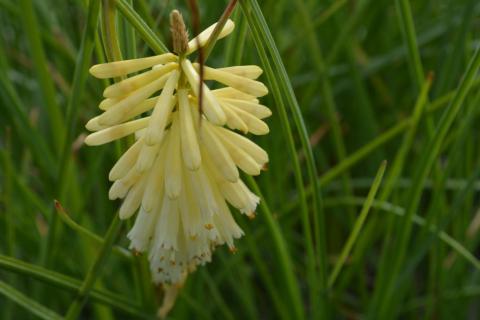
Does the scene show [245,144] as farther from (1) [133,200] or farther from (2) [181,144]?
(1) [133,200]

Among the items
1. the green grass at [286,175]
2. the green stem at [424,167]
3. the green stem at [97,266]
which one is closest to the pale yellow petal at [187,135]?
the green grass at [286,175]

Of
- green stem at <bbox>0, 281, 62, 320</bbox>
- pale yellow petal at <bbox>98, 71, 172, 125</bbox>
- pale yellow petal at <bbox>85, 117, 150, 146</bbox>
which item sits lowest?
green stem at <bbox>0, 281, 62, 320</bbox>

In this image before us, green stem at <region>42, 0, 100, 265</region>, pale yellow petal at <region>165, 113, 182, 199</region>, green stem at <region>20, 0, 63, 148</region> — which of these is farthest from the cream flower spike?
green stem at <region>20, 0, 63, 148</region>

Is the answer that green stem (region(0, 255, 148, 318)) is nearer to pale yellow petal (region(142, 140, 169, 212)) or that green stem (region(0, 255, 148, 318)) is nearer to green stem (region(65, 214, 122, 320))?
green stem (region(65, 214, 122, 320))

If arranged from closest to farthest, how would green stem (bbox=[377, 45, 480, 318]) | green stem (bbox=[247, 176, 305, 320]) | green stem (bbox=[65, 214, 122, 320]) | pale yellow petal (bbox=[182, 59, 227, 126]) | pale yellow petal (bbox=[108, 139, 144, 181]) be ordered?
pale yellow petal (bbox=[182, 59, 227, 126]), pale yellow petal (bbox=[108, 139, 144, 181]), green stem (bbox=[65, 214, 122, 320]), green stem (bbox=[377, 45, 480, 318]), green stem (bbox=[247, 176, 305, 320])

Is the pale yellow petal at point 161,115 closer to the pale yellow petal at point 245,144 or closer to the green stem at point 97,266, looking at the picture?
the pale yellow petal at point 245,144

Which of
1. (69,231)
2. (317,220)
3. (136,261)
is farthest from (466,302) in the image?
(69,231)

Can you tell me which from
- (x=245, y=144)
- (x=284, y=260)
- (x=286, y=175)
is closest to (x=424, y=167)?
(x=284, y=260)
